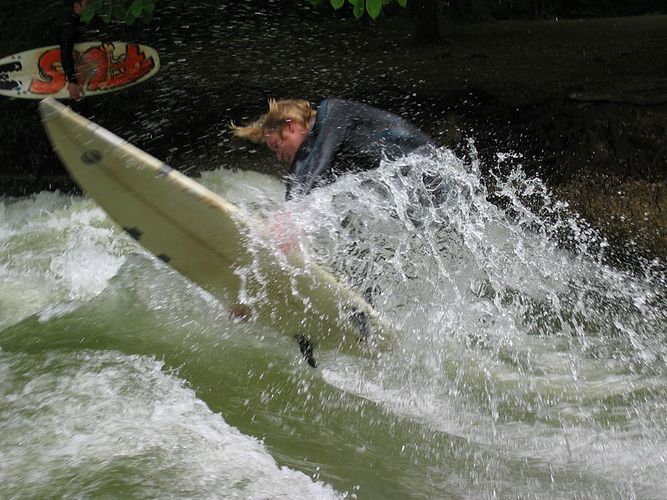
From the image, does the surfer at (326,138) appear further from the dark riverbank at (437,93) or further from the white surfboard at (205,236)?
the dark riverbank at (437,93)

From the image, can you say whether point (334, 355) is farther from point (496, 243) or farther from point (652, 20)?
point (652, 20)

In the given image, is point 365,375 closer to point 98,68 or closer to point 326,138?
point 326,138

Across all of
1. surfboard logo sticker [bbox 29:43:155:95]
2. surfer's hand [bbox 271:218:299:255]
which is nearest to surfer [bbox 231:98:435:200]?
surfer's hand [bbox 271:218:299:255]

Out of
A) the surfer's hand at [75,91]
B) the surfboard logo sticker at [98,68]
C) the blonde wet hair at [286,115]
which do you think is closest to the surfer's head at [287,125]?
the blonde wet hair at [286,115]

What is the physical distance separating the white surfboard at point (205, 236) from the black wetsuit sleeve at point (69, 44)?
399cm

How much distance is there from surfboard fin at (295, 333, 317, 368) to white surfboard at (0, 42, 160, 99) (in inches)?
195

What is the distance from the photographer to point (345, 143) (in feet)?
11.1

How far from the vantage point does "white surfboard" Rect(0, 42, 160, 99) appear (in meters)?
7.22

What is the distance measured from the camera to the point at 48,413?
111 inches

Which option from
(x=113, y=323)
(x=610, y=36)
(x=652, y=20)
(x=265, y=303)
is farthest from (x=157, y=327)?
(x=652, y=20)

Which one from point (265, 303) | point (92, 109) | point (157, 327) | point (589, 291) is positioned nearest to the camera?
point (265, 303)

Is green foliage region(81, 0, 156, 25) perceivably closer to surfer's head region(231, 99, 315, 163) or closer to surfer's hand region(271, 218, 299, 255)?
surfer's head region(231, 99, 315, 163)

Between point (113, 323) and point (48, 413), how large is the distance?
42.0 inches

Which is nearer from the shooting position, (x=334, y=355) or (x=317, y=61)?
(x=334, y=355)
